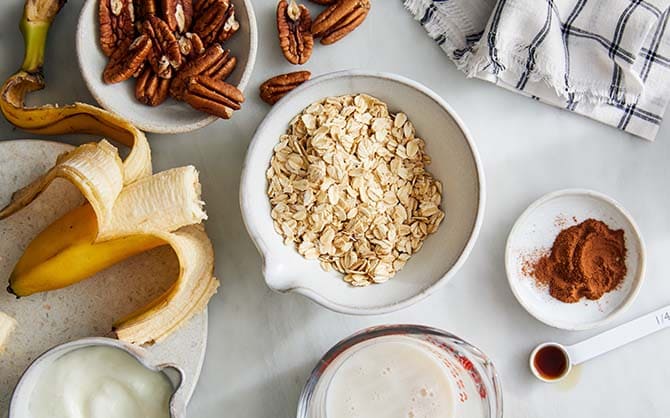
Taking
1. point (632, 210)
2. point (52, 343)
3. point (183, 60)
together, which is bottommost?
point (52, 343)

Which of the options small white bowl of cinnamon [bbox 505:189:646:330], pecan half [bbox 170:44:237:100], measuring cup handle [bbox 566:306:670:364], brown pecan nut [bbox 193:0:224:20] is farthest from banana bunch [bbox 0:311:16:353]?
measuring cup handle [bbox 566:306:670:364]

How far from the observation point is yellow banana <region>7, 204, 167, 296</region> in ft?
3.78

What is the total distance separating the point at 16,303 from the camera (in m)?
1.23

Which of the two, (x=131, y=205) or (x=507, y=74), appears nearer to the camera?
(x=131, y=205)

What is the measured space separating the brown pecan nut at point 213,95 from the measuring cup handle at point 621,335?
0.64 meters

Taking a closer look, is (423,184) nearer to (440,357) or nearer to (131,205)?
(440,357)

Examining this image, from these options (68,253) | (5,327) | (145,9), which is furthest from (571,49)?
(5,327)

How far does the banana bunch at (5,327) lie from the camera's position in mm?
1181

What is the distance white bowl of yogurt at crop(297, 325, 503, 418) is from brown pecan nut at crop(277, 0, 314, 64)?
0.42 m

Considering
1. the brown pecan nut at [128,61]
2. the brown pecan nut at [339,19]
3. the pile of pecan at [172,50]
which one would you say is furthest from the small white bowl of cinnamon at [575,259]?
the brown pecan nut at [128,61]

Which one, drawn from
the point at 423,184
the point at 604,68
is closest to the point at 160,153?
the point at 423,184

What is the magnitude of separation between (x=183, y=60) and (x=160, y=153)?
0.48 feet

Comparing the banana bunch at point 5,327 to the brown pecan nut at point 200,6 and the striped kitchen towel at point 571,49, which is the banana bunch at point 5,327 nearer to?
the brown pecan nut at point 200,6

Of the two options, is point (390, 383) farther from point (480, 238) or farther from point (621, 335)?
point (621, 335)
